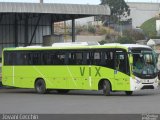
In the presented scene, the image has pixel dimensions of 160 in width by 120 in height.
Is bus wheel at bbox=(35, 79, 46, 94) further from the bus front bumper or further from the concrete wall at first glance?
the concrete wall

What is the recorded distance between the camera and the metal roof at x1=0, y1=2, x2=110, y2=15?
45.6 m

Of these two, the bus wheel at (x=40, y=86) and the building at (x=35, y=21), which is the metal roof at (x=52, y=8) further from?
the bus wheel at (x=40, y=86)

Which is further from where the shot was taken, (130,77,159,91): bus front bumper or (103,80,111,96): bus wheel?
(103,80,111,96): bus wheel

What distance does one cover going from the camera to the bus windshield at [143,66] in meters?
28.8

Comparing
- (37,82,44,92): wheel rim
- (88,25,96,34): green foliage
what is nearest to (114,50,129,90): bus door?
(37,82,44,92): wheel rim

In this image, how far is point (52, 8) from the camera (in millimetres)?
47188

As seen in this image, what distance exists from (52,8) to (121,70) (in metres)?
19.5

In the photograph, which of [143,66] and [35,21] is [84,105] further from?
[35,21]

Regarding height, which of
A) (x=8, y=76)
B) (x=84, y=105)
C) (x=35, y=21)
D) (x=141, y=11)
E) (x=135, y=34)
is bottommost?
(x=84, y=105)

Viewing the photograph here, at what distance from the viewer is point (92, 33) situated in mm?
123625

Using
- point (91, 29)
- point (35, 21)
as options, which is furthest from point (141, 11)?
point (35, 21)

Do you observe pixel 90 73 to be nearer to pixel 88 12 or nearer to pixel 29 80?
pixel 29 80

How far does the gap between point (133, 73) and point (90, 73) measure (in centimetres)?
258

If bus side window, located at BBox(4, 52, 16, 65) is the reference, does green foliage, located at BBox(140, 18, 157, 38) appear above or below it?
above
